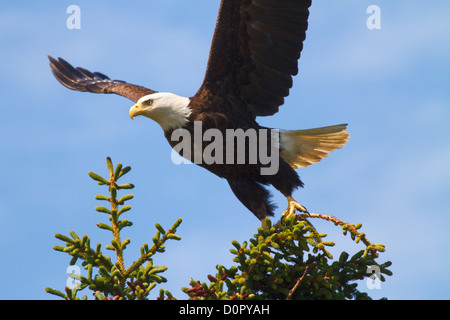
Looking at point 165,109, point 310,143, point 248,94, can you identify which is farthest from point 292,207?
point 165,109

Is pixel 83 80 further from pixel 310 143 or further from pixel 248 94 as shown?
pixel 310 143

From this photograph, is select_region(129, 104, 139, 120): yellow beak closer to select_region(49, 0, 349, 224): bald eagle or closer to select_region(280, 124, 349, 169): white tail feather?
select_region(49, 0, 349, 224): bald eagle

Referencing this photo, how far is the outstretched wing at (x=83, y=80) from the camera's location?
752cm

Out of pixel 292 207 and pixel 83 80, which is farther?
pixel 83 80

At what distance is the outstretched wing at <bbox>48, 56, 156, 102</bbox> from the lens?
7.52 metres

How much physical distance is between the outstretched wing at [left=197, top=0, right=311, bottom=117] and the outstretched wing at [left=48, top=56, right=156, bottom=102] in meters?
1.68

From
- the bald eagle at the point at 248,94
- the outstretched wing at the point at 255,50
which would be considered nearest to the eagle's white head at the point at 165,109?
the bald eagle at the point at 248,94

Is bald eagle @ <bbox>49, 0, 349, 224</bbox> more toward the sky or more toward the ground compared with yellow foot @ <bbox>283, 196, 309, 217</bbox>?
more toward the sky

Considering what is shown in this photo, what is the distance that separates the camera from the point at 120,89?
729 centimetres

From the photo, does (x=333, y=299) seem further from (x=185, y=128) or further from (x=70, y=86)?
(x=70, y=86)

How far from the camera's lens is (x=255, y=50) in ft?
19.7

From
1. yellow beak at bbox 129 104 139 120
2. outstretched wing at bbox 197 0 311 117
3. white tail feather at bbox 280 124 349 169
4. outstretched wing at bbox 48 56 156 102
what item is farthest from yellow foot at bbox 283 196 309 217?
outstretched wing at bbox 48 56 156 102

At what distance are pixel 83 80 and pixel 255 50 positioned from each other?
341 centimetres

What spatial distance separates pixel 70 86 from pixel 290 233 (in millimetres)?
4959
